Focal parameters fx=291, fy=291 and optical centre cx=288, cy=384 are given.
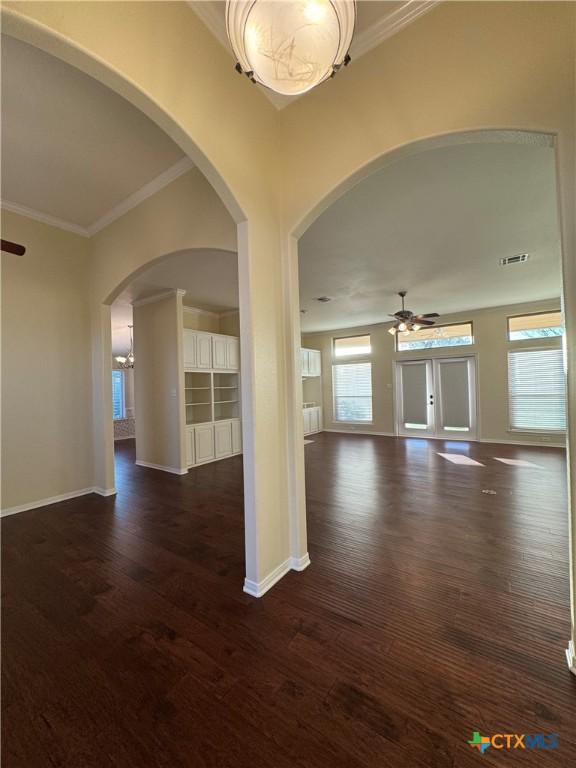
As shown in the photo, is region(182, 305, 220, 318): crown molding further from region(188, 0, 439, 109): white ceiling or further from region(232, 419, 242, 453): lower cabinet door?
region(188, 0, 439, 109): white ceiling

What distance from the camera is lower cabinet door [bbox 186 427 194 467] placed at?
5059 mm

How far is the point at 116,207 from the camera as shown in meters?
3.27

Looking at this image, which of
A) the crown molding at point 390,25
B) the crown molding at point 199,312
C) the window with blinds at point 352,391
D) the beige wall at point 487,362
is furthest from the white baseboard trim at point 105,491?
the beige wall at point 487,362

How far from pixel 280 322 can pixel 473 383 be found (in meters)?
6.59

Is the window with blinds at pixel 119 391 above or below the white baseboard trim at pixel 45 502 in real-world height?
above

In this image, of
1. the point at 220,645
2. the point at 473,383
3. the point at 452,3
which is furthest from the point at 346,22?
the point at 473,383

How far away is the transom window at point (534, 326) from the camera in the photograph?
240 inches

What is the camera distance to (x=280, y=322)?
2162 millimetres

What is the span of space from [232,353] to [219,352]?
372 mm

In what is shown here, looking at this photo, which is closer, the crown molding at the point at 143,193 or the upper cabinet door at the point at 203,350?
the crown molding at the point at 143,193

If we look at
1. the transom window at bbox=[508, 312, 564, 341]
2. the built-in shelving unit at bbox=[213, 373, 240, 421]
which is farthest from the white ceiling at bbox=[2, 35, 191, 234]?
the transom window at bbox=[508, 312, 564, 341]

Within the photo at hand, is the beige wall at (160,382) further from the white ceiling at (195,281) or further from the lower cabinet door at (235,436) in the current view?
the lower cabinet door at (235,436)

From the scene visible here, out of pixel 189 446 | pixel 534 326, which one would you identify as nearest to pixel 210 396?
pixel 189 446

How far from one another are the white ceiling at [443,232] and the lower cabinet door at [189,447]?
3207 millimetres
